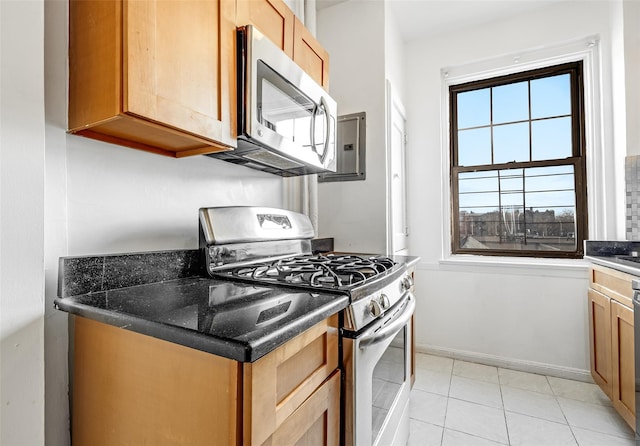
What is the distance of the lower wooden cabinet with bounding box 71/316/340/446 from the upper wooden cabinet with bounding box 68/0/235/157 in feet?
1.78

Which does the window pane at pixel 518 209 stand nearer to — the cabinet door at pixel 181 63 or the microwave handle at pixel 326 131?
the microwave handle at pixel 326 131

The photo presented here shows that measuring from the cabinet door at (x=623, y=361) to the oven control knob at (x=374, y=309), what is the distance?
1.48m

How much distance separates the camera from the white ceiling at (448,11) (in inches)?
94.7

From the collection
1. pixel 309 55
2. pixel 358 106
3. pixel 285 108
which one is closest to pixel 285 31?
pixel 309 55

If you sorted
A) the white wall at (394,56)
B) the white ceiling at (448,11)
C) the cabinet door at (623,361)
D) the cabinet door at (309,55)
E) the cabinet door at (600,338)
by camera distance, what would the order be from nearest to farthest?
1. the cabinet door at (309,55)
2. the cabinet door at (623,361)
3. the cabinet door at (600,338)
4. the white wall at (394,56)
5. the white ceiling at (448,11)

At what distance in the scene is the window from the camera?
8.21 feet

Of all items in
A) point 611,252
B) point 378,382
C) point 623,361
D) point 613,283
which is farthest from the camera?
point 611,252

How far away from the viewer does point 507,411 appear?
193cm

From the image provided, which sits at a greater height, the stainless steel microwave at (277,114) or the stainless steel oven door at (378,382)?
the stainless steel microwave at (277,114)

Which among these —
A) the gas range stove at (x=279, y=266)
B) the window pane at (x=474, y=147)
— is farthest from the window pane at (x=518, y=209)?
the gas range stove at (x=279, y=266)

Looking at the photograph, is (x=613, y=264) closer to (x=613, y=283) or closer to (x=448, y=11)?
(x=613, y=283)

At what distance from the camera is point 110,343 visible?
0.75 m

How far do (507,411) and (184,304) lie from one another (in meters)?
2.10

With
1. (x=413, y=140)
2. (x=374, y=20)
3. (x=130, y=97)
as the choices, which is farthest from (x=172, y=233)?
(x=413, y=140)
